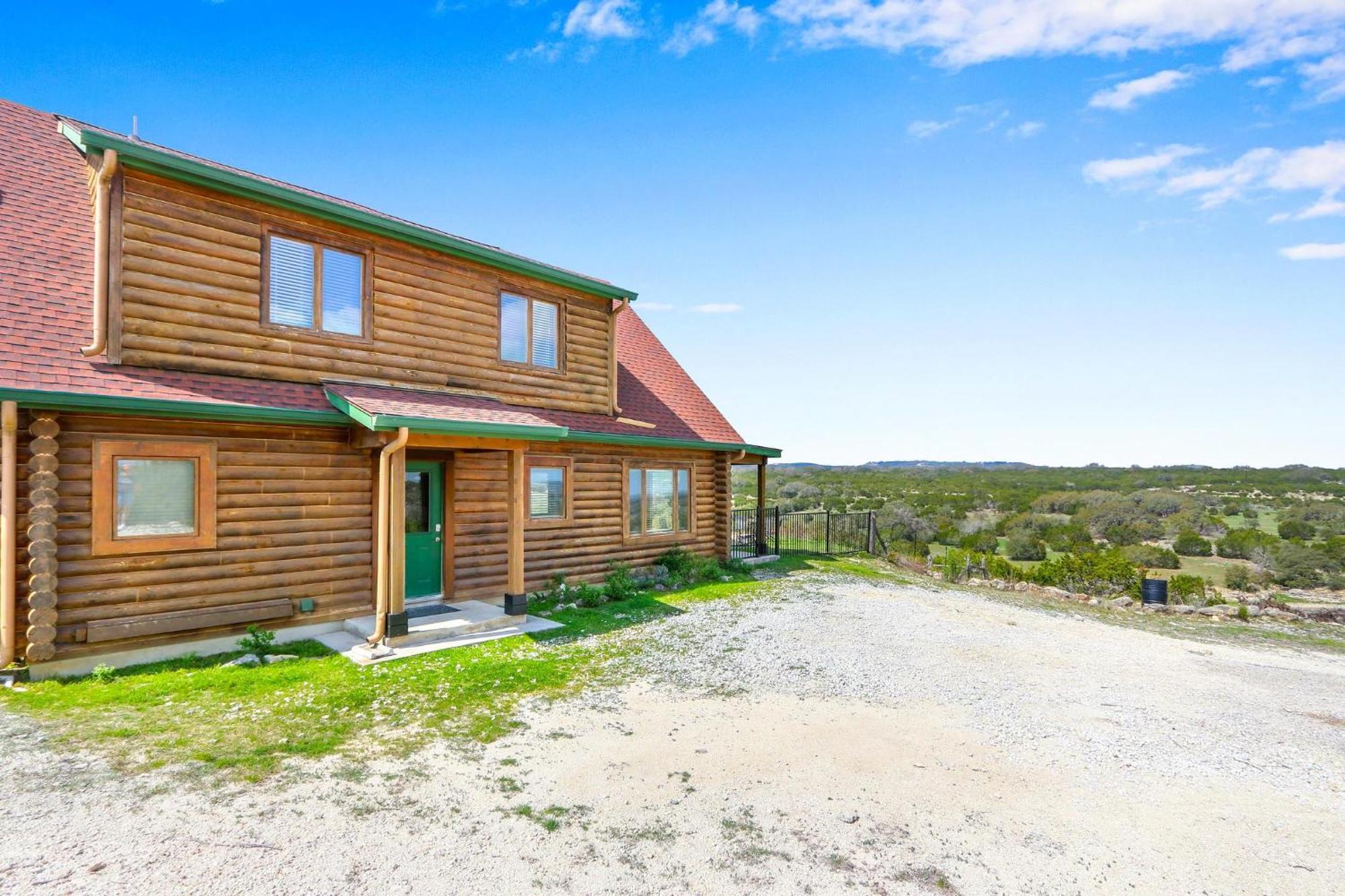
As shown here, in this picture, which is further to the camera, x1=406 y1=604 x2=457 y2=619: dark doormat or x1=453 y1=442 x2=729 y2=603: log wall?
x1=453 y1=442 x2=729 y2=603: log wall

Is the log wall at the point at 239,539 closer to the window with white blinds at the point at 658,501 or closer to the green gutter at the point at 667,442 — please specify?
the green gutter at the point at 667,442

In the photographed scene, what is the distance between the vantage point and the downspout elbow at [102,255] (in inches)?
276

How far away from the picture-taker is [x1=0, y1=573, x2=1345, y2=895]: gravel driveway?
3.53 meters

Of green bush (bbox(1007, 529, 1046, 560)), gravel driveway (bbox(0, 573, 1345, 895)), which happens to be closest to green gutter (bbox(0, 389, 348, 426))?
gravel driveway (bbox(0, 573, 1345, 895))

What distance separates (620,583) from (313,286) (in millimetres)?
6530

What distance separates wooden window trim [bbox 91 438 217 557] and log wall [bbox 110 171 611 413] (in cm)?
101

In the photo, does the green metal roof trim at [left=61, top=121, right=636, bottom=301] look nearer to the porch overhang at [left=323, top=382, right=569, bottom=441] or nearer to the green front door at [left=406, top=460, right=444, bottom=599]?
the porch overhang at [left=323, top=382, right=569, bottom=441]

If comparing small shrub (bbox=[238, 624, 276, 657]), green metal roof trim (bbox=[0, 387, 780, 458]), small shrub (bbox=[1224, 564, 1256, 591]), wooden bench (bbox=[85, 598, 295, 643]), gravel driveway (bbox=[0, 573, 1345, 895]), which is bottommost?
small shrub (bbox=[1224, 564, 1256, 591])

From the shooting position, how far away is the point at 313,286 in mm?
8688

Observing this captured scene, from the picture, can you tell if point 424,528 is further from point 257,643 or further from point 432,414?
point 257,643

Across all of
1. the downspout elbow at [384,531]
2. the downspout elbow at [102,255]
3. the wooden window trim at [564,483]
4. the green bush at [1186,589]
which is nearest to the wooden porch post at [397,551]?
the downspout elbow at [384,531]

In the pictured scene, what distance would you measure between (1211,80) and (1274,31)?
5.80 feet

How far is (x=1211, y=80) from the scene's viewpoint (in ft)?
38.2

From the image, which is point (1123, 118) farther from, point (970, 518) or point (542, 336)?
point (970, 518)
